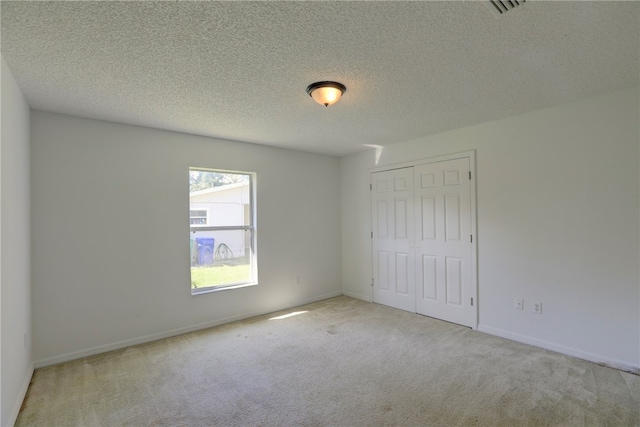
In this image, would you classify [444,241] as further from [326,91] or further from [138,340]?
[138,340]

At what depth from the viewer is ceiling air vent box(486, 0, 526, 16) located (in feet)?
→ 5.22

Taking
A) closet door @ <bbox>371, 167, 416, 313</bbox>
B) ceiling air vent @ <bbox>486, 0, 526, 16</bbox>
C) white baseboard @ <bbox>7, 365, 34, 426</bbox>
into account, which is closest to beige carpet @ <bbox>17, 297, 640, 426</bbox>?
white baseboard @ <bbox>7, 365, 34, 426</bbox>

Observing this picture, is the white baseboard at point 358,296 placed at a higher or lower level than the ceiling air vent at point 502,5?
lower

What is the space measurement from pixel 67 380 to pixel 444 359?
331 cm

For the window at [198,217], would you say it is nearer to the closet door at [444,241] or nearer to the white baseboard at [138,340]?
the white baseboard at [138,340]

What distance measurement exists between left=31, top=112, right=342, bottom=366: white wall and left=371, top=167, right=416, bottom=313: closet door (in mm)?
1501

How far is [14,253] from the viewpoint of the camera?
2287 mm

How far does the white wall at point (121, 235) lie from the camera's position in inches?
118

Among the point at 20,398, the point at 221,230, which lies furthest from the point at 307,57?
the point at 20,398

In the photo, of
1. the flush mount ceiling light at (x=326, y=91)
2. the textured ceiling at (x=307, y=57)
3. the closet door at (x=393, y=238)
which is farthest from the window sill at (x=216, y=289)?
the flush mount ceiling light at (x=326, y=91)

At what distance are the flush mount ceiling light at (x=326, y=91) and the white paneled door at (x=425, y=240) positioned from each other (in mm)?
2072

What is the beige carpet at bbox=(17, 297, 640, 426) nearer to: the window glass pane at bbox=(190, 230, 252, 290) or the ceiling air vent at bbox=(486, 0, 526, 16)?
the window glass pane at bbox=(190, 230, 252, 290)

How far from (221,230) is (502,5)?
3622 millimetres

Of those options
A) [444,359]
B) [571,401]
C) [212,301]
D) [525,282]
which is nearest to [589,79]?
[525,282]
